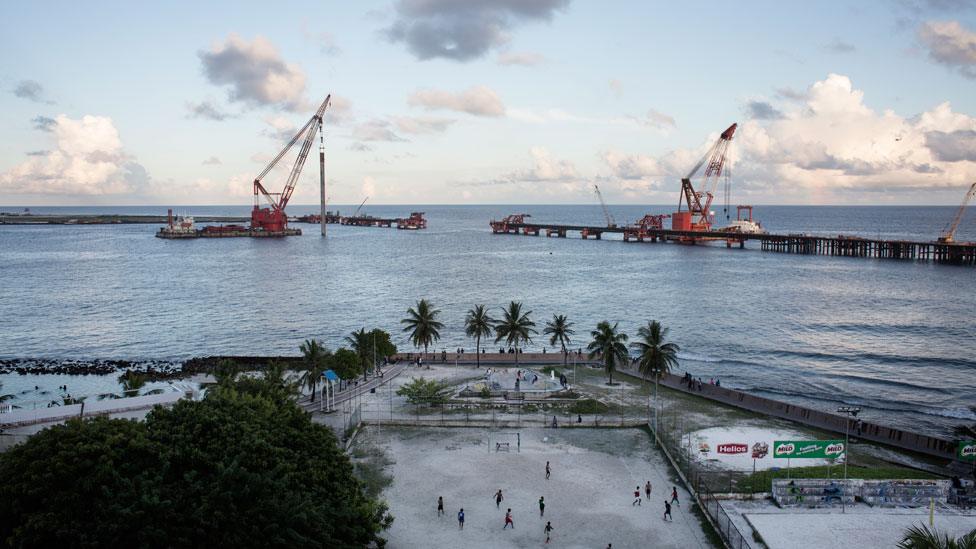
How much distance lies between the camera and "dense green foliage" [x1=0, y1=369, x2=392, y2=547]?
25.3 metres

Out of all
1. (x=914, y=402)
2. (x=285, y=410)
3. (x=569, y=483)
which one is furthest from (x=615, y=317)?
(x=285, y=410)

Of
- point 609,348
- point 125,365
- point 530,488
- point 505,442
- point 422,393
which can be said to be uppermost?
point 609,348

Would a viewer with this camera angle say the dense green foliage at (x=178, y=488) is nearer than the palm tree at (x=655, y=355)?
Yes

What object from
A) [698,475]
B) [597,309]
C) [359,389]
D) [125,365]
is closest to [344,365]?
[359,389]

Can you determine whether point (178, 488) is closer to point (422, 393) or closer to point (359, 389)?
point (422, 393)

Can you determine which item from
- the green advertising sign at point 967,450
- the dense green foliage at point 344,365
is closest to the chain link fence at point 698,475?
the green advertising sign at point 967,450

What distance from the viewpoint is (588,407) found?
54.2 metres

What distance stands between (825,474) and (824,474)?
0.08 meters

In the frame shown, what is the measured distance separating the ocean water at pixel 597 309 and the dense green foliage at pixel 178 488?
151 feet

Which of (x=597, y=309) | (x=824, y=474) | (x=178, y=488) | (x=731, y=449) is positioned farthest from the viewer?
(x=597, y=309)

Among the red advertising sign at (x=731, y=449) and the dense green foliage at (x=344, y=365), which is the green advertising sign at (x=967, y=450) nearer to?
the red advertising sign at (x=731, y=449)

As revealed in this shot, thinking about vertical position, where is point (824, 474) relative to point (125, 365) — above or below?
above

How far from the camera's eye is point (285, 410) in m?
35.4

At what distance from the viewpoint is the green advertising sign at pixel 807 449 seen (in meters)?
40.3
